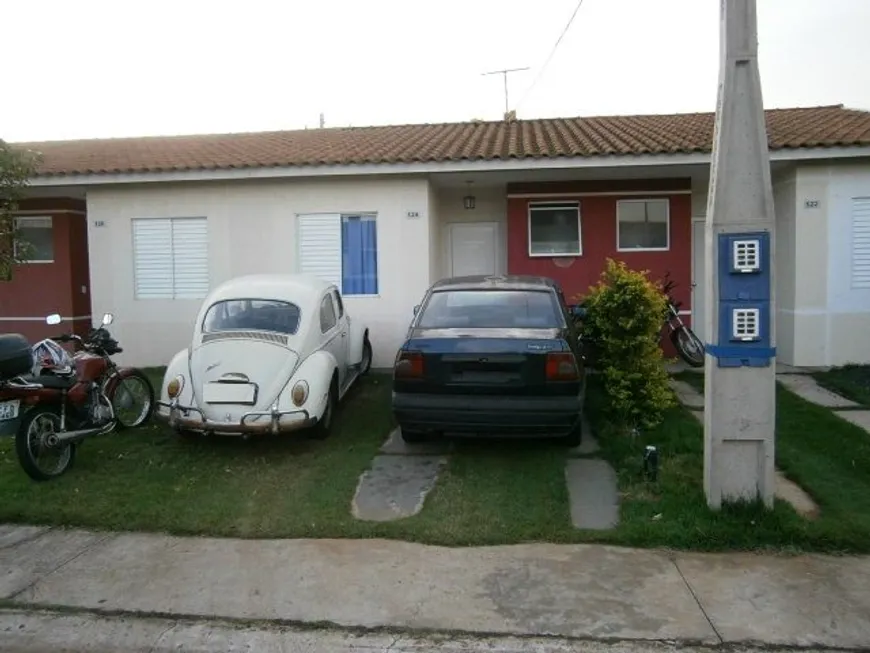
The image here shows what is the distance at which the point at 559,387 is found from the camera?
239 inches

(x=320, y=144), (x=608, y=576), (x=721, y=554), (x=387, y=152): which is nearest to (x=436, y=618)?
(x=608, y=576)

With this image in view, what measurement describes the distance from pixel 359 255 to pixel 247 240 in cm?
180

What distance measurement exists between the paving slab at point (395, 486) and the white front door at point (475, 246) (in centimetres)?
666

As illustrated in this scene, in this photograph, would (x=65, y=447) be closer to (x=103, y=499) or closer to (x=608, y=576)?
(x=103, y=499)

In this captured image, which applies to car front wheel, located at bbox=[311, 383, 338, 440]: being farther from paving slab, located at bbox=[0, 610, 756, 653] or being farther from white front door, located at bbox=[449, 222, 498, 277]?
white front door, located at bbox=[449, 222, 498, 277]

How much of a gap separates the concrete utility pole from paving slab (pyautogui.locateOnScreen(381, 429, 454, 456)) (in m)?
2.68

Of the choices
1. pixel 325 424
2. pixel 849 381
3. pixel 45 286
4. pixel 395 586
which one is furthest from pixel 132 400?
pixel 849 381

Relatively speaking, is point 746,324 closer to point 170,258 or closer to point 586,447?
point 586,447

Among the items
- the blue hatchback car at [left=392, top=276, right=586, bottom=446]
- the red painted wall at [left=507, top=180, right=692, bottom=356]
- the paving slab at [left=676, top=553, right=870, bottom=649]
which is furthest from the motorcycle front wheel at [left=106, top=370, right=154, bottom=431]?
the red painted wall at [left=507, top=180, right=692, bottom=356]

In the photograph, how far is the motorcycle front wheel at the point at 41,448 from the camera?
5.83 m

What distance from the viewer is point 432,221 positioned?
1153 cm

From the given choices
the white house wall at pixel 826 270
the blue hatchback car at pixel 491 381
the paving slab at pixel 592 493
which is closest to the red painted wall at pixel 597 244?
the white house wall at pixel 826 270

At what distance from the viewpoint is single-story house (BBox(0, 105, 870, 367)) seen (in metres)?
10.2

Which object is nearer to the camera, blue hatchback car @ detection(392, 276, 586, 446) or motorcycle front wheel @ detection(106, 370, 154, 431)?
blue hatchback car @ detection(392, 276, 586, 446)
